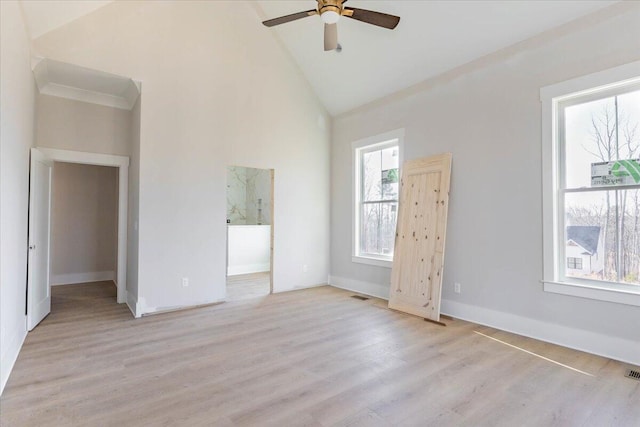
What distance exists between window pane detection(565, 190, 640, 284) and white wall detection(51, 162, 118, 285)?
742 cm

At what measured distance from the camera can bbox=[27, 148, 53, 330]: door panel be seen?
12.1 feet

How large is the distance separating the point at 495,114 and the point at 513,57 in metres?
0.62

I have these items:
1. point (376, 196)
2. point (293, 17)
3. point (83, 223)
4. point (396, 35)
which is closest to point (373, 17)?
point (293, 17)

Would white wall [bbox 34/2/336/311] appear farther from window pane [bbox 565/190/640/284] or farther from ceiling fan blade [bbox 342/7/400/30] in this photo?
window pane [bbox 565/190/640/284]

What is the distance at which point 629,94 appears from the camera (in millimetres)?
3029

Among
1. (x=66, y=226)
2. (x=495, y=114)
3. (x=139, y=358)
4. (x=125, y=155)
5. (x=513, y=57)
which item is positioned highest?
(x=513, y=57)

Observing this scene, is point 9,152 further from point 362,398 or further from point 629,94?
point 629,94

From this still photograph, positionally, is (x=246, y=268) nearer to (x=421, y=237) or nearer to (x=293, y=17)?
(x=421, y=237)

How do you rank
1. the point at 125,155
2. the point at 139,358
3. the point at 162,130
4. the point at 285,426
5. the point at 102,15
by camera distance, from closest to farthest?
the point at 285,426 < the point at 139,358 < the point at 102,15 < the point at 162,130 < the point at 125,155

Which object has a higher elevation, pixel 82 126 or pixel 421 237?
pixel 82 126

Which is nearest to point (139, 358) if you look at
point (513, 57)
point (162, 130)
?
point (162, 130)

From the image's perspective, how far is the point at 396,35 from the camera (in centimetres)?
423

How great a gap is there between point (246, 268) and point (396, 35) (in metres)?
5.50

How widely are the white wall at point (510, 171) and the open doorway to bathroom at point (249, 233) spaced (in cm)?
287
